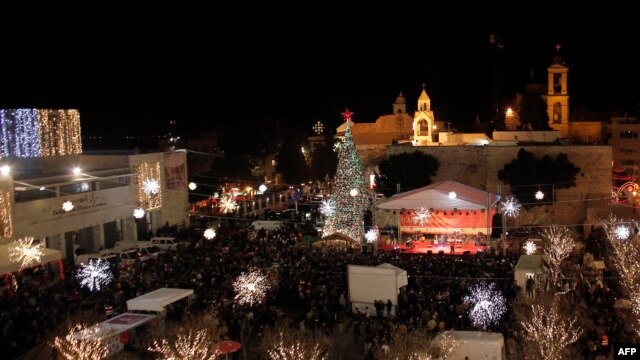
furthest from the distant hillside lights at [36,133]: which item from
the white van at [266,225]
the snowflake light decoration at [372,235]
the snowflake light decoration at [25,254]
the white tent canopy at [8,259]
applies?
the snowflake light decoration at [372,235]

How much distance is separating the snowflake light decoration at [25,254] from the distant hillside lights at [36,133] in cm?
788

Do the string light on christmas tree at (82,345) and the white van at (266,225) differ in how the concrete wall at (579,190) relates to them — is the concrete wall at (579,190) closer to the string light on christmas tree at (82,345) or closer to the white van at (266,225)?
the white van at (266,225)

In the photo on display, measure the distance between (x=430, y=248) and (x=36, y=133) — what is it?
49.0ft

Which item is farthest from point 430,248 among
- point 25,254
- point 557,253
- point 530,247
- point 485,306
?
point 25,254

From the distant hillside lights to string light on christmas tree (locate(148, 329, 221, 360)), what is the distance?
15.2 meters

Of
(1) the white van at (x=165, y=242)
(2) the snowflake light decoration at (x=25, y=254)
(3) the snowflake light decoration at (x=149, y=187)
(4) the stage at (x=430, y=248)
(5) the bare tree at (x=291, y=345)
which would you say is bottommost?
(4) the stage at (x=430, y=248)

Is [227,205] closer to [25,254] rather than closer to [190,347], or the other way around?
[25,254]

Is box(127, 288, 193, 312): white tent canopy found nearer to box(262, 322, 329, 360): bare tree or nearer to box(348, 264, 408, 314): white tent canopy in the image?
box(262, 322, 329, 360): bare tree

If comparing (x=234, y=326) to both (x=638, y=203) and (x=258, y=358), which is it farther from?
(x=638, y=203)

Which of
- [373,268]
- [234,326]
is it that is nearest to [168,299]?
[234,326]

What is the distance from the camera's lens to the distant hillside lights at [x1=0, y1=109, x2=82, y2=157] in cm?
2375

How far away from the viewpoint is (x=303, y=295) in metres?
14.9

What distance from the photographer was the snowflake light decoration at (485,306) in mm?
13336

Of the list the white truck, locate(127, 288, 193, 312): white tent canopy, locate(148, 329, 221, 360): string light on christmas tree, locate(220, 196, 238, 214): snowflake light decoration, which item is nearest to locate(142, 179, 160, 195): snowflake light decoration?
locate(220, 196, 238, 214): snowflake light decoration
